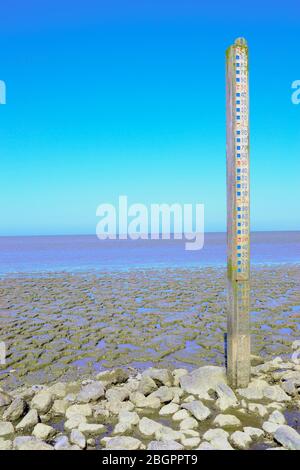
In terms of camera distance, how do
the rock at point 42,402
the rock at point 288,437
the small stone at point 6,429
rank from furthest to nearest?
the rock at point 42,402 → the small stone at point 6,429 → the rock at point 288,437

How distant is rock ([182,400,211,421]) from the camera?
16.0ft

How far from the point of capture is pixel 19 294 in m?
15.0

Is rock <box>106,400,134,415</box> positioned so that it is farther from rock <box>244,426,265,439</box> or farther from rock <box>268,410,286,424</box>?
rock <box>268,410,286,424</box>

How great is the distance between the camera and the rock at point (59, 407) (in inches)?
204

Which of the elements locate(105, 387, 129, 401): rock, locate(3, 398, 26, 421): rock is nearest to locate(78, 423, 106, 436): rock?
locate(105, 387, 129, 401): rock

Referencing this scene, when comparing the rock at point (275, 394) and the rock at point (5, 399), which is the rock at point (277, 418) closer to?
the rock at point (275, 394)

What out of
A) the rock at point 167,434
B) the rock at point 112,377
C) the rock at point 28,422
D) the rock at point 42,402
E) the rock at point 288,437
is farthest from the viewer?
the rock at point 112,377

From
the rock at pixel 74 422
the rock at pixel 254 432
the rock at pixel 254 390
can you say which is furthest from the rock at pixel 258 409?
the rock at pixel 74 422

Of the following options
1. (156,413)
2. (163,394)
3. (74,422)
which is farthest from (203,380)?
(74,422)

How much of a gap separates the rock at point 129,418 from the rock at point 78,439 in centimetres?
57

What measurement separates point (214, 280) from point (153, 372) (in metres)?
12.2

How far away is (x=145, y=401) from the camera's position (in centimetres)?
533

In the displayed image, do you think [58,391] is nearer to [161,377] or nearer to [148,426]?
[161,377]

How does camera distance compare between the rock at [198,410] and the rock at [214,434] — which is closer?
the rock at [214,434]
